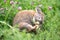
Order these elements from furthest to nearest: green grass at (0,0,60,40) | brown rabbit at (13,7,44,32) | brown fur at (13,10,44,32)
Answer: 1. brown rabbit at (13,7,44,32)
2. brown fur at (13,10,44,32)
3. green grass at (0,0,60,40)

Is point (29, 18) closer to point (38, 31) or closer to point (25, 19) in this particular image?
point (25, 19)

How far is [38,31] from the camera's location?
549 centimetres

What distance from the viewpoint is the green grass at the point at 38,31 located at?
16.8 feet

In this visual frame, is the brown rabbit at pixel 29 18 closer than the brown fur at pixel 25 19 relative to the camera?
No

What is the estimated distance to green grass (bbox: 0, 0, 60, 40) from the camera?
511 cm

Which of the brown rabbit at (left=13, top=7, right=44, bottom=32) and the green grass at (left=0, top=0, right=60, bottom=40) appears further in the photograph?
the brown rabbit at (left=13, top=7, right=44, bottom=32)

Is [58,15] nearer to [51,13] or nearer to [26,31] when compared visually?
[51,13]

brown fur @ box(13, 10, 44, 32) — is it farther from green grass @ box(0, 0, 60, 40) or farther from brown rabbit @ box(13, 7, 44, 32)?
green grass @ box(0, 0, 60, 40)

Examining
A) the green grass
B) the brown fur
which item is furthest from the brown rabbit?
the green grass

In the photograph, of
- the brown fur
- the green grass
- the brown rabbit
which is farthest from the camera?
the brown rabbit

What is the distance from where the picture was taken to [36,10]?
233 inches

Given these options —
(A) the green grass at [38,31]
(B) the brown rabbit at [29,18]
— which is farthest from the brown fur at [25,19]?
(A) the green grass at [38,31]

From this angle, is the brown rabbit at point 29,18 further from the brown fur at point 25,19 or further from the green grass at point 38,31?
the green grass at point 38,31

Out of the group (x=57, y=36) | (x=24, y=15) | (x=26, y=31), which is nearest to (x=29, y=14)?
(x=24, y=15)
